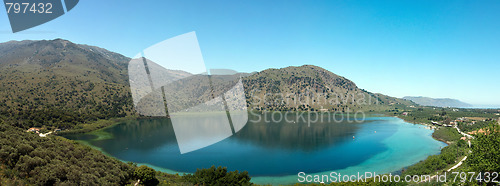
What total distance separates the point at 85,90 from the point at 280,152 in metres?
99.6

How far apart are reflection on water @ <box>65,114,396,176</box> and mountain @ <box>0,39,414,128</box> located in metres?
16.0

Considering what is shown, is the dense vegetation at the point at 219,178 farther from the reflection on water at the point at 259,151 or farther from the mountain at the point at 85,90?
the mountain at the point at 85,90

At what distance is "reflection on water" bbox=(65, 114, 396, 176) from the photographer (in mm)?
35656

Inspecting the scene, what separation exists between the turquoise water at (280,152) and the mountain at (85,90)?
52.6ft

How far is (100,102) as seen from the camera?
95.1m

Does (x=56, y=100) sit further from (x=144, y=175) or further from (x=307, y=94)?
(x=307, y=94)

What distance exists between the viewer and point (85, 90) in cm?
10175

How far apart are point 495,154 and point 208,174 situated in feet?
71.9

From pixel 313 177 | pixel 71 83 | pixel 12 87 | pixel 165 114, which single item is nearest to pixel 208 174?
pixel 313 177

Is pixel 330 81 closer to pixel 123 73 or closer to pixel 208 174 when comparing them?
pixel 123 73

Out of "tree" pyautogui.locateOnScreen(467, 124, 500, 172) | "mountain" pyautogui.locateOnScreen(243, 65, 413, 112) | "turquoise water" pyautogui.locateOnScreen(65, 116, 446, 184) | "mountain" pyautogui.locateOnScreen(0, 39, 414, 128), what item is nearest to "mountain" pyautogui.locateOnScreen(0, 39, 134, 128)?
"mountain" pyautogui.locateOnScreen(0, 39, 414, 128)

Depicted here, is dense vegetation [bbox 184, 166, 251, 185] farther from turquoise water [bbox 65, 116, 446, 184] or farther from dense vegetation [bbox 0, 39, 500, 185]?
turquoise water [bbox 65, 116, 446, 184]

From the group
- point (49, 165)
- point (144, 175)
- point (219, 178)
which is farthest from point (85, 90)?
point (49, 165)

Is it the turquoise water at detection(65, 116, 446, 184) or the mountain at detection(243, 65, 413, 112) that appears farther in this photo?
the mountain at detection(243, 65, 413, 112)
